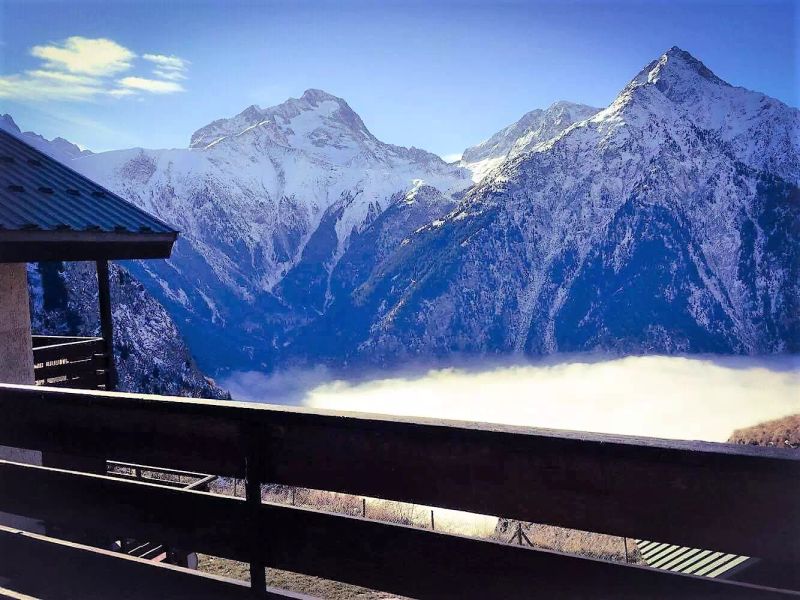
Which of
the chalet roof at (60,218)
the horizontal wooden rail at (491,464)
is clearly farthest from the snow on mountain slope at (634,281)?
the horizontal wooden rail at (491,464)

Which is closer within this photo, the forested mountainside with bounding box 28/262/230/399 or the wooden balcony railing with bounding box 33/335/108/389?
the wooden balcony railing with bounding box 33/335/108/389

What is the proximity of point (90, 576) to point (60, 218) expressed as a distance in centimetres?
370

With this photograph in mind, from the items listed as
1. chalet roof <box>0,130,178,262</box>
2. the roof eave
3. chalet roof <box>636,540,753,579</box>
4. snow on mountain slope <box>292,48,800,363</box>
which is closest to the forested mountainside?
→ chalet roof <box>636,540,753,579</box>

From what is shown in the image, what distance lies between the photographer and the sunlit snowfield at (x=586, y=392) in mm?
151875

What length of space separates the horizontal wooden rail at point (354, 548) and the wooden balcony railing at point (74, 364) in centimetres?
559

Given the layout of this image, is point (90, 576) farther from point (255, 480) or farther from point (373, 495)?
point (373, 495)

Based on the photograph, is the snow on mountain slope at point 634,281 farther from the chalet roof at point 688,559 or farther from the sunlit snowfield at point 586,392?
the chalet roof at point 688,559

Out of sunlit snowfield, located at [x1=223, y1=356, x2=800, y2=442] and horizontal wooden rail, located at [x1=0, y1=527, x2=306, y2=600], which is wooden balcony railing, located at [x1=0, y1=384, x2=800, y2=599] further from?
sunlit snowfield, located at [x1=223, y1=356, x2=800, y2=442]

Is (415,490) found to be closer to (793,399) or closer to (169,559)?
(169,559)

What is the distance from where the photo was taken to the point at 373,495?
226 cm

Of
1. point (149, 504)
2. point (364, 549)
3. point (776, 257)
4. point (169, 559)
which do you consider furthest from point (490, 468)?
point (776, 257)

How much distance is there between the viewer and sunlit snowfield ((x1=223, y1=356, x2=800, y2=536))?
15175cm

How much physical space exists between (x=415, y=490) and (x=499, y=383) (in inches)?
7027

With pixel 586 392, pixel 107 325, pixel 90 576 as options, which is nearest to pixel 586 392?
pixel 586 392
